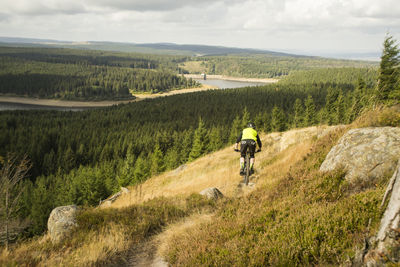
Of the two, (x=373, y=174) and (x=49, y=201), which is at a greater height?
(x=373, y=174)

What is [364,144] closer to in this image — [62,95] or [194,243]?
[194,243]

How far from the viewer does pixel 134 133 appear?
92125 mm

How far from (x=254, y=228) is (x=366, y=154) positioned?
157 inches

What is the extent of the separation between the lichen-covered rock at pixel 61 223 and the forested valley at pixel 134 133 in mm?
22931

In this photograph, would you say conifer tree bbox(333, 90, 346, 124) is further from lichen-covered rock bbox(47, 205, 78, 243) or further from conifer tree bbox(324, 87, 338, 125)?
lichen-covered rock bbox(47, 205, 78, 243)

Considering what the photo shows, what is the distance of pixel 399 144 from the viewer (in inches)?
262

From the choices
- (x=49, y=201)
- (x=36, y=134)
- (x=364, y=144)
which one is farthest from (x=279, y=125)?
(x=36, y=134)

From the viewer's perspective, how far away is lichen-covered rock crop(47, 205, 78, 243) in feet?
22.3

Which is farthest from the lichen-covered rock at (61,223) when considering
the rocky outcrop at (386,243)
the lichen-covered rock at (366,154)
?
the lichen-covered rock at (366,154)

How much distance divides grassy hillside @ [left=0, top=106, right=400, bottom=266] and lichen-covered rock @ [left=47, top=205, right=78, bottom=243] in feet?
0.71

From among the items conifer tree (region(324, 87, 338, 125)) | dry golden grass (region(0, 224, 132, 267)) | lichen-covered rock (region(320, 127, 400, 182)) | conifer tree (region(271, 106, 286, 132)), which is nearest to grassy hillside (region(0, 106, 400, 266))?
dry golden grass (region(0, 224, 132, 267))

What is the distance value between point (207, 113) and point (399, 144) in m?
110

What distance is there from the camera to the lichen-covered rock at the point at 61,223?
6805 mm

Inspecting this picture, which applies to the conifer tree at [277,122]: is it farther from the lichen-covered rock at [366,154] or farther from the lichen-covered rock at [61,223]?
the lichen-covered rock at [61,223]
